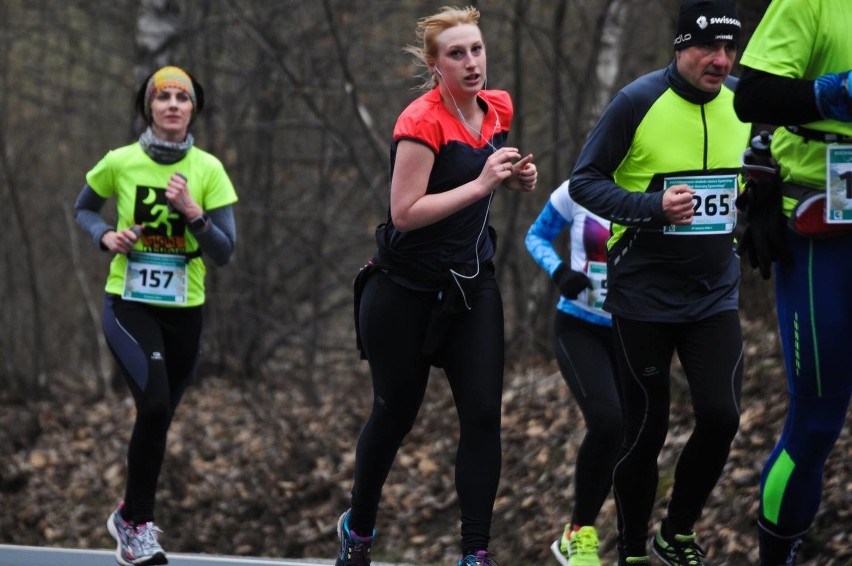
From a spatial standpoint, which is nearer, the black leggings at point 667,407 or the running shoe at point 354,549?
the black leggings at point 667,407

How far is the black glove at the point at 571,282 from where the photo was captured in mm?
6215

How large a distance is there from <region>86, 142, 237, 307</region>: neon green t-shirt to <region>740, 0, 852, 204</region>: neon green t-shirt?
328cm

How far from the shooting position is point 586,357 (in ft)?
20.5

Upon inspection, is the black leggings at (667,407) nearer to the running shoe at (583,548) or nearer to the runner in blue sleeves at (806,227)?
the runner in blue sleeves at (806,227)

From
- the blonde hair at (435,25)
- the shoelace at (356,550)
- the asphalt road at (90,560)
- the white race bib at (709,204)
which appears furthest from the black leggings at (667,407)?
the asphalt road at (90,560)

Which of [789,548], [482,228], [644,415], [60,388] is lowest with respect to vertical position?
[60,388]

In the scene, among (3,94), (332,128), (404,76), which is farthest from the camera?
(3,94)

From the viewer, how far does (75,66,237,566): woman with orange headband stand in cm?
647

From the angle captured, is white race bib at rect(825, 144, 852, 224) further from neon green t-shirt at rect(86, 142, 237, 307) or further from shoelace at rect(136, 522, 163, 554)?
shoelace at rect(136, 522, 163, 554)

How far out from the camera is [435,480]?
10.3 metres

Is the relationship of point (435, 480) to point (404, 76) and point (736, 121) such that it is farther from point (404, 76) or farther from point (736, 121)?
point (404, 76)

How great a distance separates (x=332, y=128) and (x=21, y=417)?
4639 millimetres

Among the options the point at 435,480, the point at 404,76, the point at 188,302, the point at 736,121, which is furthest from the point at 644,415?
the point at 404,76

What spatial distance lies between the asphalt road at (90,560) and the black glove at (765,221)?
11.2 feet
